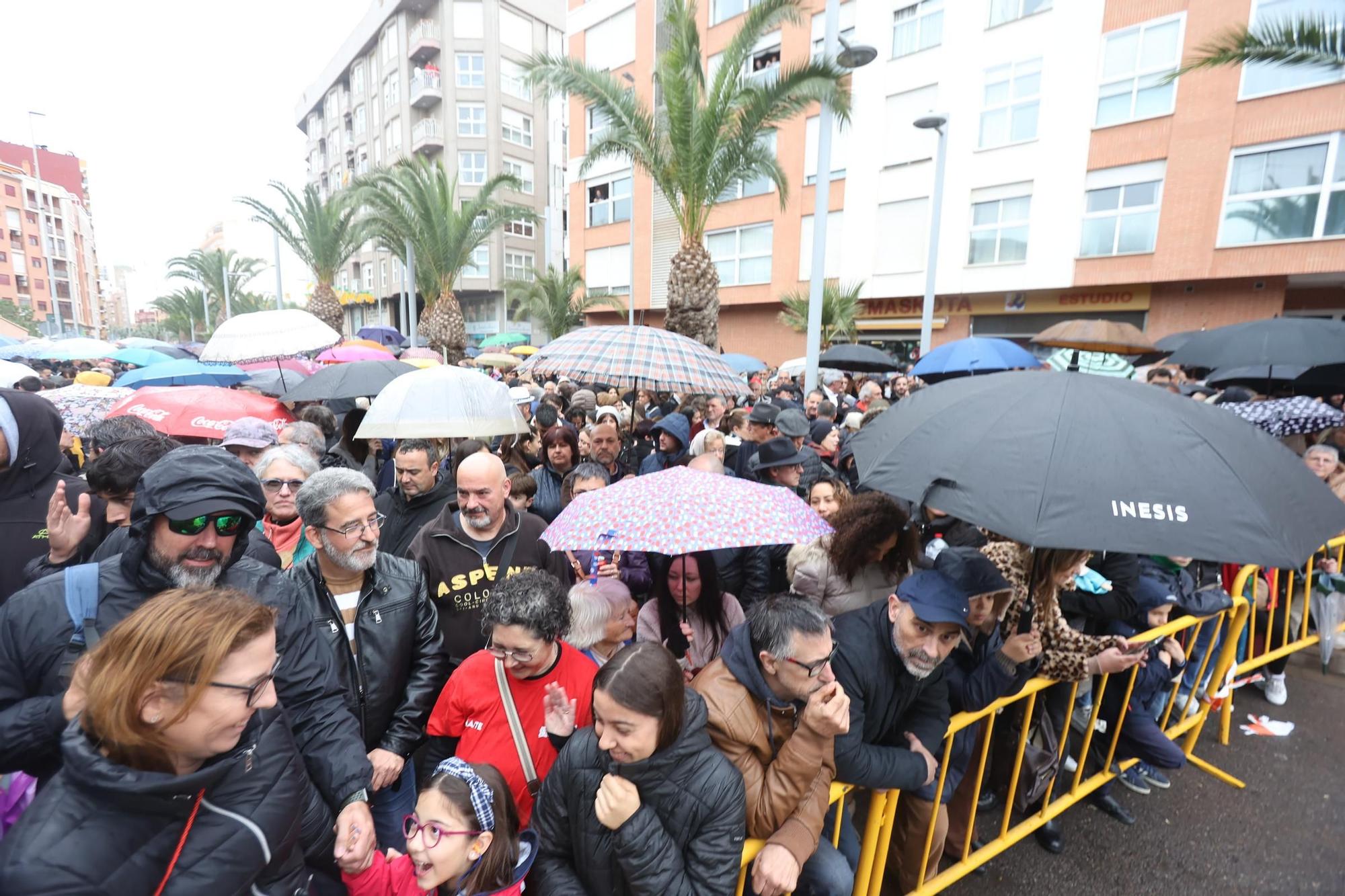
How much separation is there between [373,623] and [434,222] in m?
19.1

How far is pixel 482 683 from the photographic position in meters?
2.31

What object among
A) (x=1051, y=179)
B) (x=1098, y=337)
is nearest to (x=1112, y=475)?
(x=1098, y=337)

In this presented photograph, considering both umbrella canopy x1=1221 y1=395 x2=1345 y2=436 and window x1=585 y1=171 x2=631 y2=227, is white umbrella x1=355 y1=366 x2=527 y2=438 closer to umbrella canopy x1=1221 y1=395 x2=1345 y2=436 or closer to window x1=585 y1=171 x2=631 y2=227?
umbrella canopy x1=1221 y1=395 x2=1345 y2=436

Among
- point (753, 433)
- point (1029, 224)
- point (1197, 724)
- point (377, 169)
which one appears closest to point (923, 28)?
point (1029, 224)

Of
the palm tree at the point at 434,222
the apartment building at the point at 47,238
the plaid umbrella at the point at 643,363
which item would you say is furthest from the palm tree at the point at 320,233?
the apartment building at the point at 47,238

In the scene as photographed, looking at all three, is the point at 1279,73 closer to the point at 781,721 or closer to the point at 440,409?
the point at 440,409

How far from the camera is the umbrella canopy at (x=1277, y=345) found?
5266mm

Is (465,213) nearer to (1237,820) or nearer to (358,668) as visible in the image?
(358,668)

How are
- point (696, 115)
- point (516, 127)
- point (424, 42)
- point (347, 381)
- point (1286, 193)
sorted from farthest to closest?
A: point (516, 127) < point (424, 42) < point (1286, 193) < point (696, 115) < point (347, 381)

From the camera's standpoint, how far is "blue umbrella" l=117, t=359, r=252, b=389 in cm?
709

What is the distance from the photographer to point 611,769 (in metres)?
1.83

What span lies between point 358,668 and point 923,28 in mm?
23950

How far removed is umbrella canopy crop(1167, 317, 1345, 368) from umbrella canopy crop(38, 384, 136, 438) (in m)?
9.94

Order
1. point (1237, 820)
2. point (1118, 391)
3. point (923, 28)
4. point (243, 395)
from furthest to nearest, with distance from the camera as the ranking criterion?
point (923, 28)
point (243, 395)
point (1237, 820)
point (1118, 391)
